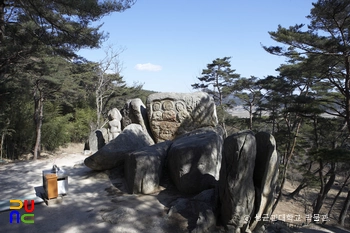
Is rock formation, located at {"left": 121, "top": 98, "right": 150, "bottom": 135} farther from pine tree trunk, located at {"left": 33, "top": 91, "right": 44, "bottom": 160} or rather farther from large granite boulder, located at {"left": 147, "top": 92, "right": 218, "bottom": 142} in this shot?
pine tree trunk, located at {"left": 33, "top": 91, "right": 44, "bottom": 160}

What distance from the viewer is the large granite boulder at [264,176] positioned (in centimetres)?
371

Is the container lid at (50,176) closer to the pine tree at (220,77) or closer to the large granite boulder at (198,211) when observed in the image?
the large granite boulder at (198,211)

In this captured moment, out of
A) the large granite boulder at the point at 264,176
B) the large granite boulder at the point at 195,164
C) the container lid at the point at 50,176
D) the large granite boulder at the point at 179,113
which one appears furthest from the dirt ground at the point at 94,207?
the large granite boulder at the point at 179,113

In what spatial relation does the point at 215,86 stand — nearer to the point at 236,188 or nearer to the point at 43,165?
the point at 43,165

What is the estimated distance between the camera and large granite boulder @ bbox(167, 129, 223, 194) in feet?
16.5

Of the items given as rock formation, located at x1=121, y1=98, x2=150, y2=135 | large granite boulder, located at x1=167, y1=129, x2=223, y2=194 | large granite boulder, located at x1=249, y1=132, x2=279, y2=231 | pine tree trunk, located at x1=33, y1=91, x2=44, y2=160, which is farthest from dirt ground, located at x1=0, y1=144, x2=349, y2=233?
pine tree trunk, located at x1=33, y1=91, x2=44, y2=160

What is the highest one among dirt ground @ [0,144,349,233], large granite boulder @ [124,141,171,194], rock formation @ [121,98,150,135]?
rock formation @ [121,98,150,135]

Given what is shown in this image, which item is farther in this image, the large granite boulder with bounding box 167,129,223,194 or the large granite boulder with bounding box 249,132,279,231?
the large granite boulder with bounding box 167,129,223,194

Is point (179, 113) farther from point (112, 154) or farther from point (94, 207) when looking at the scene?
point (94, 207)

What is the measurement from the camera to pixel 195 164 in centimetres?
515

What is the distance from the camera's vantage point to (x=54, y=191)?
4844 mm

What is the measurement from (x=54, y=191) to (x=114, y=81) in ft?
54.0

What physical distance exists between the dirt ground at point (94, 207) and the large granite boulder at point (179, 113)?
2.68 metres

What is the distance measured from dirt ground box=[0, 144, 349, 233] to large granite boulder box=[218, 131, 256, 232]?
32.0 inches
